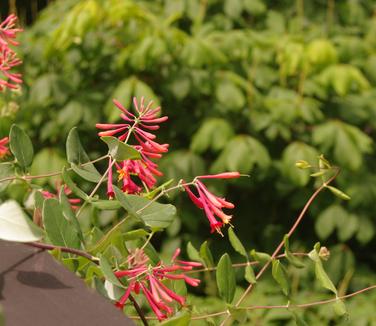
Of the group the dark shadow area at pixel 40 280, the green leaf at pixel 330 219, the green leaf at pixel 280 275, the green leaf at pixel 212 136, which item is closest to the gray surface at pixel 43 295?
the dark shadow area at pixel 40 280

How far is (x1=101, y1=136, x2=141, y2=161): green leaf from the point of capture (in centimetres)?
69

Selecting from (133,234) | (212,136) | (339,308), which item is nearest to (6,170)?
(133,234)

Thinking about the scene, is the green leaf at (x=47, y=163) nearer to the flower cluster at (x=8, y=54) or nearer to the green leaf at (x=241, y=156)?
the green leaf at (x=241, y=156)

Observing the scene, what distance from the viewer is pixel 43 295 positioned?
1.69 ft

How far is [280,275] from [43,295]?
15.2 inches

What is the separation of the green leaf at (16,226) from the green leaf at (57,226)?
0.08 metres

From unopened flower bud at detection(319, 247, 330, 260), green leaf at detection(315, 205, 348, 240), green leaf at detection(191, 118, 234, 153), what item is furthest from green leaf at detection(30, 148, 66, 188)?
unopened flower bud at detection(319, 247, 330, 260)

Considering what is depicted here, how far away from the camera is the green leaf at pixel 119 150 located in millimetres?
685

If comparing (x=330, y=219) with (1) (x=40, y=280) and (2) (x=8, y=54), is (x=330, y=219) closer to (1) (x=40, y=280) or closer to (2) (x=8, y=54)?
(2) (x=8, y=54)

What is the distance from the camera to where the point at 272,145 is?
3.51 metres

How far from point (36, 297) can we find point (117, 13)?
2.70 m

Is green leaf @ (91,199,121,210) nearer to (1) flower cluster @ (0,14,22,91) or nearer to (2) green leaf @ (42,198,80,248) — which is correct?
(2) green leaf @ (42,198,80,248)

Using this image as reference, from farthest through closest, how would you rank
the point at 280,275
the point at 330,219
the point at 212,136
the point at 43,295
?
the point at 330,219
the point at 212,136
the point at 280,275
the point at 43,295

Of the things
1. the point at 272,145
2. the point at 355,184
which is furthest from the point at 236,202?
the point at 355,184
